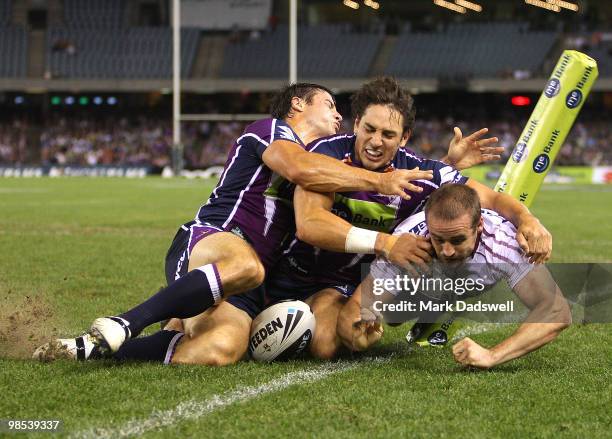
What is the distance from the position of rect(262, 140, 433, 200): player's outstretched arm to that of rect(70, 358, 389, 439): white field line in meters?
0.84

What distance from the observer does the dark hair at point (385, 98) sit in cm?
451

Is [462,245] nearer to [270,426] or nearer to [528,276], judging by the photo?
[528,276]

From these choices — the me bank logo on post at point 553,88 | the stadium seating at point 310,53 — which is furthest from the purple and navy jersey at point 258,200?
the stadium seating at point 310,53

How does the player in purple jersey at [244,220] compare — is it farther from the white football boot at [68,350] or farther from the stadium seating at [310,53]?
the stadium seating at [310,53]

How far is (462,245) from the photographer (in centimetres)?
394

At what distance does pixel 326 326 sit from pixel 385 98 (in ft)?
3.77

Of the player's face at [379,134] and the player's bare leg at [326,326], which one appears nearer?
the player's face at [379,134]

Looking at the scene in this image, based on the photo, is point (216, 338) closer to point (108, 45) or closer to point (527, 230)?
point (527, 230)

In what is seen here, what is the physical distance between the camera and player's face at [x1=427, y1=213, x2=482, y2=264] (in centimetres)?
387

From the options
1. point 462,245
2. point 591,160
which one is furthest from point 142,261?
point 591,160

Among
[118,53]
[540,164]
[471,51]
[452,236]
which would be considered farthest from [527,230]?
[118,53]

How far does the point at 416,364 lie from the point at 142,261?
498 cm

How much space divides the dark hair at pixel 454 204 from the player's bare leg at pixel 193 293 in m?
0.91

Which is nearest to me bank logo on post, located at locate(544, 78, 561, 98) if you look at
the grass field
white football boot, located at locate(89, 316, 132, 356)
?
the grass field
